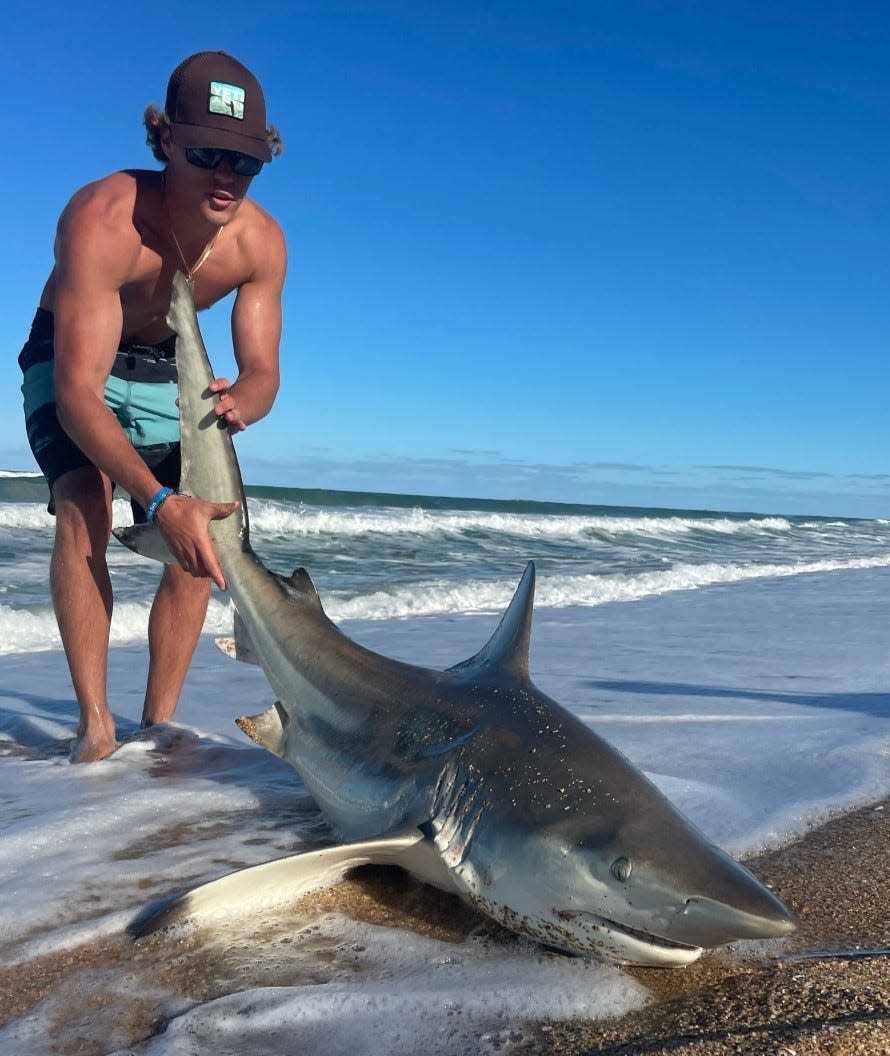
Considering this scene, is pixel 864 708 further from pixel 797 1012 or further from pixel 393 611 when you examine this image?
pixel 393 611

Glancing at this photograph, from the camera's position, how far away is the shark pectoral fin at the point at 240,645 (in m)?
3.28

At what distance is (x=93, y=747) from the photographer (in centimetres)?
369

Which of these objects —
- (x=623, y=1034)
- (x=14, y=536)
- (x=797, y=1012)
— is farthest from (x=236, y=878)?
(x=14, y=536)

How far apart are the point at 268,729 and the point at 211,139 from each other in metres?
1.94

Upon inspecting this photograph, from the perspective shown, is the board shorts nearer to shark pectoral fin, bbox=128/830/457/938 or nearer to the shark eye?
shark pectoral fin, bbox=128/830/457/938

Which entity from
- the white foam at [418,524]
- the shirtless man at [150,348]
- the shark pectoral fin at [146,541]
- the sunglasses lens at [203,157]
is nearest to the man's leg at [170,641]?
the shirtless man at [150,348]

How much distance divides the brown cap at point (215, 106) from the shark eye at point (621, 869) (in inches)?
105

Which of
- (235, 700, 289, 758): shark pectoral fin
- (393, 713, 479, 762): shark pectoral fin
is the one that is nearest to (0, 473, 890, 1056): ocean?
(235, 700, 289, 758): shark pectoral fin

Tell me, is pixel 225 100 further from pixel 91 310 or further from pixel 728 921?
pixel 728 921

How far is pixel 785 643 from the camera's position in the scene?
7160 mm

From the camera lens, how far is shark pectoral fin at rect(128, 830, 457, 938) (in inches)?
85.6

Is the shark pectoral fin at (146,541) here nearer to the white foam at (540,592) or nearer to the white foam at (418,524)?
the white foam at (540,592)

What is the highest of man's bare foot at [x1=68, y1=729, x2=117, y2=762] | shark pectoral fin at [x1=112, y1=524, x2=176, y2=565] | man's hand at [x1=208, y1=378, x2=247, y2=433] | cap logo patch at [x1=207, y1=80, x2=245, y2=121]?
cap logo patch at [x1=207, y1=80, x2=245, y2=121]

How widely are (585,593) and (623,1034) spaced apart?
9207 mm
